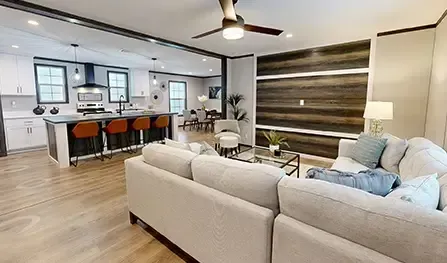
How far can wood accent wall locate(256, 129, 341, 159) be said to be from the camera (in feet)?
16.0

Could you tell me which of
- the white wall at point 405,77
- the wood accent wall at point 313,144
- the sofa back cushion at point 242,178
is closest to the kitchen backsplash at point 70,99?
the wood accent wall at point 313,144

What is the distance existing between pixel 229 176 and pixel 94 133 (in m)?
4.08

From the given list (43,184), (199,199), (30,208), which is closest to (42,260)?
(30,208)

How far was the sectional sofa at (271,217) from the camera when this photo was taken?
3.13ft

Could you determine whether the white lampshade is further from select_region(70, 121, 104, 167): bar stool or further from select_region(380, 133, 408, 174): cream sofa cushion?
select_region(70, 121, 104, 167): bar stool

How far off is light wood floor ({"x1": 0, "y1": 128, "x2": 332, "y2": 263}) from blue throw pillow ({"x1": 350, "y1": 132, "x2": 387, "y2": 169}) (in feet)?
7.81

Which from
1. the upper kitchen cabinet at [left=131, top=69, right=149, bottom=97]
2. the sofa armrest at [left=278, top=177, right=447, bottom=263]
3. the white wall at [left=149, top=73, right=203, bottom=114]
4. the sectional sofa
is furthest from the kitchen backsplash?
the sofa armrest at [left=278, top=177, right=447, bottom=263]

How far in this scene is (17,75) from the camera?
5746mm

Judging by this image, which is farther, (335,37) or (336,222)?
(335,37)

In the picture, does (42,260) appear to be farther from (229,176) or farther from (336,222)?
(336,222)

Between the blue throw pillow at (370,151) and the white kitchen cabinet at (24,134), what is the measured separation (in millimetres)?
7176

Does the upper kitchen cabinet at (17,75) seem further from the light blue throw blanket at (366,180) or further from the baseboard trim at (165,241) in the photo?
the light blue throw blanket at (366,180)

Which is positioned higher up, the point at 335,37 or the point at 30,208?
the point at 335,37

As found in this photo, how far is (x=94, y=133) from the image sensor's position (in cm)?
465
